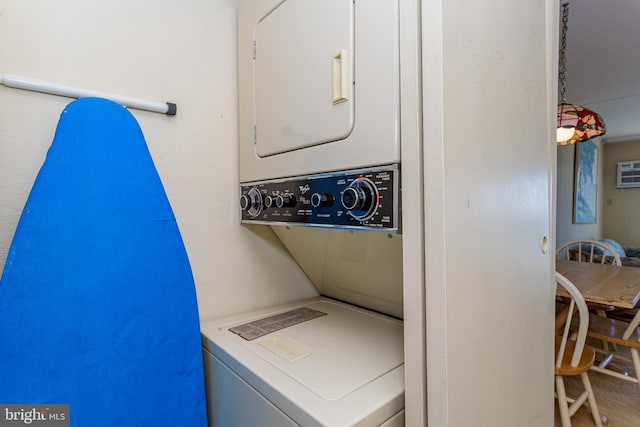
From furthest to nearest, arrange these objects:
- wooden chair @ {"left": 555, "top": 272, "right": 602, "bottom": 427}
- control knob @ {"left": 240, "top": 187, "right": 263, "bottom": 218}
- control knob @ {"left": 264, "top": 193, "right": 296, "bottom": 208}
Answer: wooden chair @ {"left": 555, "top": 272, "right": 602, "bottom": 427} → control knob @ {"left": 240, "top": 187, "right": 263, "bottom": 218} → control knob @ {"left": 264, "top": 193, "right": 296, "bottom": 208}

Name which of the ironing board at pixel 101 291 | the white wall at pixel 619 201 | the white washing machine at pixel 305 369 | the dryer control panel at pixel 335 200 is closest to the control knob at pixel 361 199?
the dryer control panel at pixel 335 200

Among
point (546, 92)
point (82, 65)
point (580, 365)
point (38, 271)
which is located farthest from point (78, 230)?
point (580, 365)

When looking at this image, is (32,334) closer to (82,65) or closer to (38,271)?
(38,271)

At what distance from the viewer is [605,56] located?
11.3 ft

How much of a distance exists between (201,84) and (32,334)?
42.9 inches

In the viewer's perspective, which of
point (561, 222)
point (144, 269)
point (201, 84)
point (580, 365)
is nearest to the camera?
point (144, 269)

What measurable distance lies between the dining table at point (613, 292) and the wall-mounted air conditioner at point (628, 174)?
5.66 meters

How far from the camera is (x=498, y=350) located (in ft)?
3.01

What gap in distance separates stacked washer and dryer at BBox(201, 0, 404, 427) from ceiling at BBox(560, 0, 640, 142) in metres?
2.82

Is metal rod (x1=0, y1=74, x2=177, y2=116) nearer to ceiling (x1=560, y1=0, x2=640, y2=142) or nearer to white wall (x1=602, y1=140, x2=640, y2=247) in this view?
ceiling (x1=560, y1=0, x2=640, y2=142)

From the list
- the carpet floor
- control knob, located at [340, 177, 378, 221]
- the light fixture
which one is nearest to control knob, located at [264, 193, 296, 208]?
control knob, located at [340, 177, 378, 221]

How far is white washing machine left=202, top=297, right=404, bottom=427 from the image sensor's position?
2.62 feet

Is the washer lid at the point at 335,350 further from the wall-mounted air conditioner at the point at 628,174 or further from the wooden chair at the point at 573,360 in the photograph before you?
the wall-mounted air conditioner at the point at 628,174

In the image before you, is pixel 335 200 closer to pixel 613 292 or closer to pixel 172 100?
pixel 172 100
